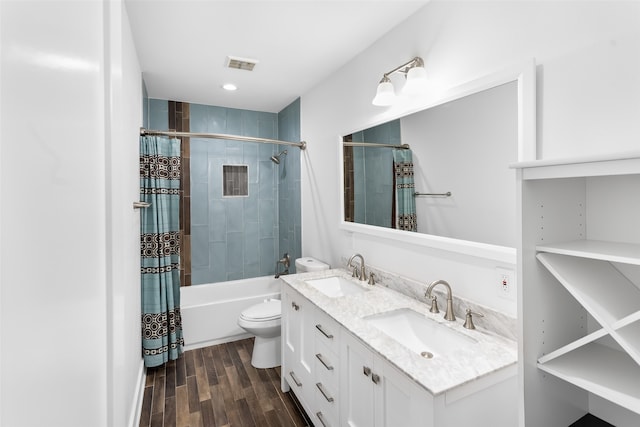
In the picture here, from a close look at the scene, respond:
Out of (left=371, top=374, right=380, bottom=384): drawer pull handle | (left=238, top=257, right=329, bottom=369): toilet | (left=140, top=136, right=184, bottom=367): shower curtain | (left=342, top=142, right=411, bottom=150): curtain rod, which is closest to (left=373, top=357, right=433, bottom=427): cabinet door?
(left=371, top=374, right=380, bottom=384): drawer pull handle

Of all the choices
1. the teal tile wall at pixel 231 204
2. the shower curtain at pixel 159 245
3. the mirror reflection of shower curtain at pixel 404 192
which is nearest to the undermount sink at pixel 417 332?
the mirror reflection of shower curtain at pixel 404 192

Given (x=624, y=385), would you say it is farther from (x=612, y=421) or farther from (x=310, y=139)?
(x=310, y=139)

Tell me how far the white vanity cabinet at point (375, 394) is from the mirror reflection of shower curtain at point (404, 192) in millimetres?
786

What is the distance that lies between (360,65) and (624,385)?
221 cm

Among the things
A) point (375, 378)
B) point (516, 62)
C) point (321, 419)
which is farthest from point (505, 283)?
point (321, 419)

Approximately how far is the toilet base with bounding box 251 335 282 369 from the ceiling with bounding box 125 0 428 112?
2.25 metres

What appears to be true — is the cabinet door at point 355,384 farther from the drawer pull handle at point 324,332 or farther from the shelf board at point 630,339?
the shelf board at point 630,339

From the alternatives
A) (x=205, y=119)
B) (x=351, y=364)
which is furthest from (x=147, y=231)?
(x=351, y=364)

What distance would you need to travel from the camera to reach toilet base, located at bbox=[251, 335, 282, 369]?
2664 mm

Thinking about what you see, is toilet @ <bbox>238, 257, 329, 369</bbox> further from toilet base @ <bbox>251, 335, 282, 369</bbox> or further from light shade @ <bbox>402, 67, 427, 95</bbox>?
light shade @ <bbox>402, 67, 427, 95</bbox>

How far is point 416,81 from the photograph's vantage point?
171 cm

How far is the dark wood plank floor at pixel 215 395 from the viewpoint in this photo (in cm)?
203

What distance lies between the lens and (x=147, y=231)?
260 centimetres

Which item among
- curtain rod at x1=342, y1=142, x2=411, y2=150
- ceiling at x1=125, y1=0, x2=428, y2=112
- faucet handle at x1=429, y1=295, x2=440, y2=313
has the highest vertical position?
ceiling at x1=125, y1=0, x2=428, y2=112
